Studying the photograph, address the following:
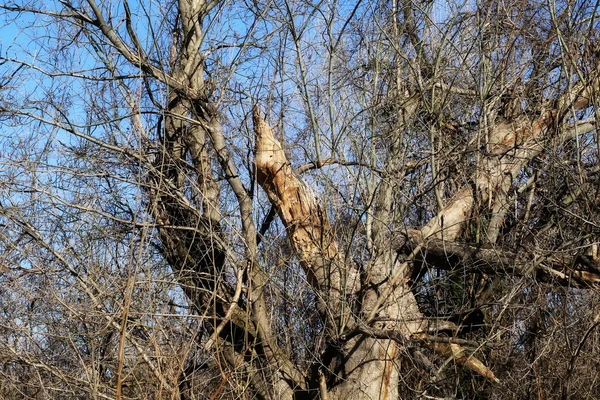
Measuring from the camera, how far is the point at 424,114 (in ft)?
28.1

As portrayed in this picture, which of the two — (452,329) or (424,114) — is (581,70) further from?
(452,329)

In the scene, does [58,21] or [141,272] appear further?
[58,21]

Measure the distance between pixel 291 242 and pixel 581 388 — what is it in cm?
366

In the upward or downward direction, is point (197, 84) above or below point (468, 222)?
above

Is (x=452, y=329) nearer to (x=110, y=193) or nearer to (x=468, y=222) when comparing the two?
(x=468, y=222)

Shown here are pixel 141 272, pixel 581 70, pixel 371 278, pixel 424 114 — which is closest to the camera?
pixel 141 272

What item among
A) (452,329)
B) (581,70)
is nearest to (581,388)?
(452,329)

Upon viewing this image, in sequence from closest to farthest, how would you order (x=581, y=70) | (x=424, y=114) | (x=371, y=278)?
(x=371, y=278)
(x=581, y=70)
(x=424, y=114)

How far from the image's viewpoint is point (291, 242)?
7.60 metres

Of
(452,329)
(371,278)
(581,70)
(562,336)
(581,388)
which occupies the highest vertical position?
(581,70)

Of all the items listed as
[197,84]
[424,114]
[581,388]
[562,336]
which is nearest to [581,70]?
[424,114]

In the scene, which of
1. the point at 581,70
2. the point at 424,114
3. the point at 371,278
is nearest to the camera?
the point at 371,278

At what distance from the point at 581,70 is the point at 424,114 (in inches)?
69.2

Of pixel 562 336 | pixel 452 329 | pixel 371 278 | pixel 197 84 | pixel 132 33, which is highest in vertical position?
pixel 132 33
